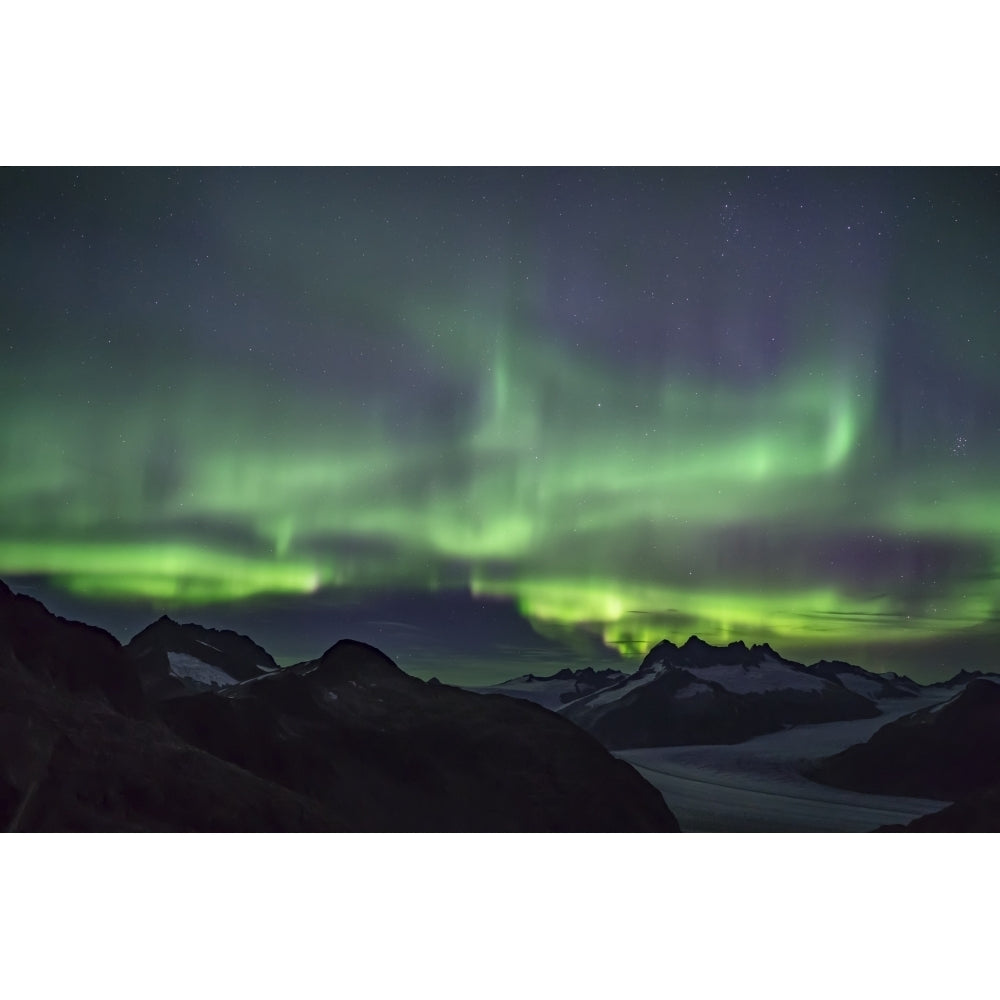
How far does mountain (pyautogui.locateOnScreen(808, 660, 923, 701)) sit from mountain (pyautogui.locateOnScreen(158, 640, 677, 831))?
3.66 feet

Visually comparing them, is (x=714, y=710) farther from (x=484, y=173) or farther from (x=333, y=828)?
(x=484, y=173)

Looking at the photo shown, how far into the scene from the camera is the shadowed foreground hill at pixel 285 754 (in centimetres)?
446

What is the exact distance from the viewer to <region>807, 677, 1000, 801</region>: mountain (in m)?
4.66

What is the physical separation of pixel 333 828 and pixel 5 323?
9.97 feet

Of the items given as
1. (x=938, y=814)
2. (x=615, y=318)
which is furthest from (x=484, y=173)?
(x=938, y=814)

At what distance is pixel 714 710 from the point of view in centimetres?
482

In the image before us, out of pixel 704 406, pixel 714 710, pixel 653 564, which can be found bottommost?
pixel 714 710

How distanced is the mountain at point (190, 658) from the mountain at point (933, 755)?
9.14ft

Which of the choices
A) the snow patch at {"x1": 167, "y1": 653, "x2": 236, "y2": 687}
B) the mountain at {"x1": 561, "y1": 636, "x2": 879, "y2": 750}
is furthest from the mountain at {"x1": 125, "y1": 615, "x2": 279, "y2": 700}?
the mountain at {"x1": 561, "y1": 636, "x2": 879, "y2": 750}

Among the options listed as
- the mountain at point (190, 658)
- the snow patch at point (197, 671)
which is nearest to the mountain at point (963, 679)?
the mountain at point (190, 658)

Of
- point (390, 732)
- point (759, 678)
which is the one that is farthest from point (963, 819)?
point (390, 732)

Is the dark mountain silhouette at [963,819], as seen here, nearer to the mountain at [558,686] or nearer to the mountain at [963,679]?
the mountain at [963,679]

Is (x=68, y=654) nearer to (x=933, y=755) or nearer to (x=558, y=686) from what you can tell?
(x=558, y=686)

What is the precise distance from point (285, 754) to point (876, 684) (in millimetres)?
2887
